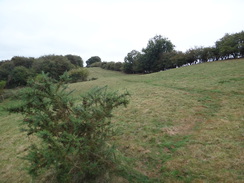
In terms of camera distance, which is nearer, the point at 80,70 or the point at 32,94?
the point at 32,94

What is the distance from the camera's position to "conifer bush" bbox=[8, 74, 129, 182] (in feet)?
8.56

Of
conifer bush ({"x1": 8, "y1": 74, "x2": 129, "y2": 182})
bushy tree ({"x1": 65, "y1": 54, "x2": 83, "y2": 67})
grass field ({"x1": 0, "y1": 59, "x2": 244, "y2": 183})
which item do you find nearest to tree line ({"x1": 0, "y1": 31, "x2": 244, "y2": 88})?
bushy tree ({"x1": 65, "y1": 54, "x2": 83, "y2": 67})

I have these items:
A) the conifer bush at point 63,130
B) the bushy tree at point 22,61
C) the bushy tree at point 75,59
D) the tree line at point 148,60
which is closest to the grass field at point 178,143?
the conifer bush at point 63,130

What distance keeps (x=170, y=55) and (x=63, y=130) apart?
42120mm

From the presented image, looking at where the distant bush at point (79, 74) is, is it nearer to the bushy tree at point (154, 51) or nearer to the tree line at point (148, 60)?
the tree line at point (148, 60)

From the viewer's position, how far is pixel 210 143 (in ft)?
15.7

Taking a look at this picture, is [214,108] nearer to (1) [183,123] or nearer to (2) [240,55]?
(1) [183,123]

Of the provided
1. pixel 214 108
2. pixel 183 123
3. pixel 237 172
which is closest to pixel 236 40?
pixel 214 108

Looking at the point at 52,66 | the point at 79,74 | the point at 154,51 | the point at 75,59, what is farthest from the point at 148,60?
the point at 75,59

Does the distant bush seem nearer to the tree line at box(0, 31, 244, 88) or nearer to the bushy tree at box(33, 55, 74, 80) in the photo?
the tree line at box(0, 31, 244, 88)

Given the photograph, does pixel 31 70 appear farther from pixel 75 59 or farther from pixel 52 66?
pixel 75 59

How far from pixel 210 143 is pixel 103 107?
14.4 ft

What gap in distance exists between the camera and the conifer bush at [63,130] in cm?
261

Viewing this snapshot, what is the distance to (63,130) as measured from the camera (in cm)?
300
